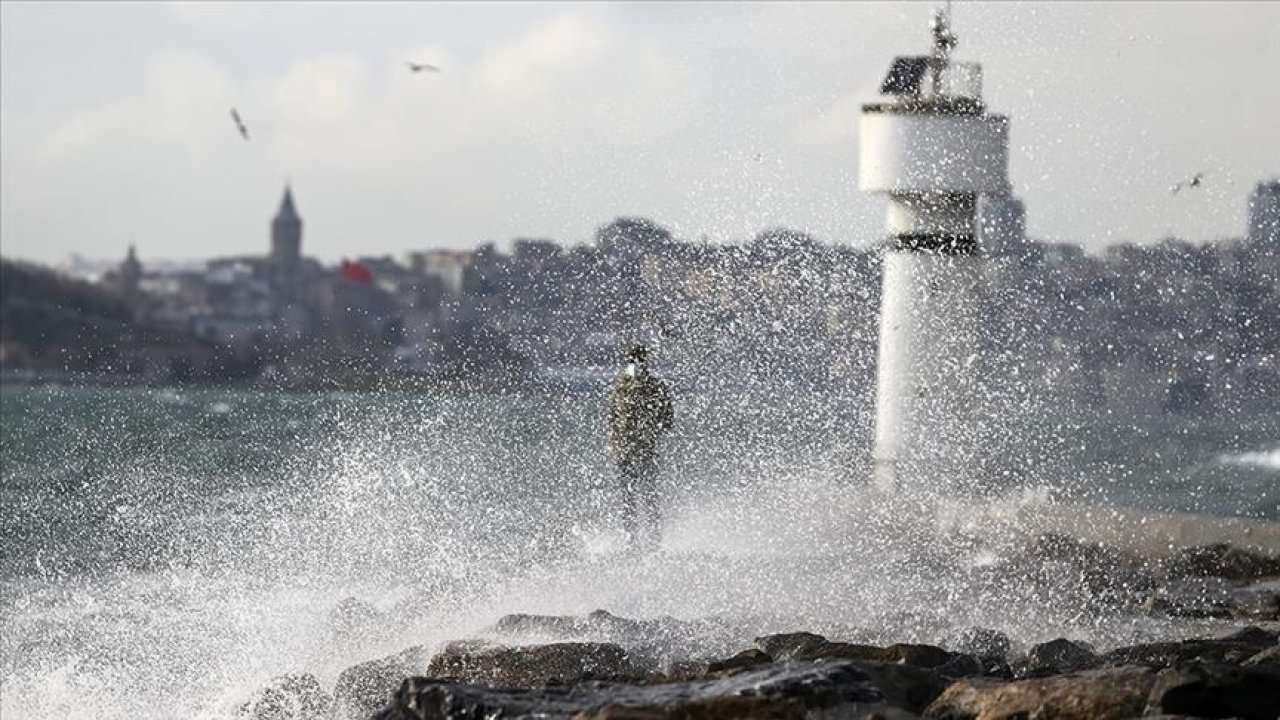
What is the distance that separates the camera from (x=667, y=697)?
960 centimetres

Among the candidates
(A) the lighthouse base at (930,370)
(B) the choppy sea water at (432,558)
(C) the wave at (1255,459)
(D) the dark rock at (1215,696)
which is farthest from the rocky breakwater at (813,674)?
(C) the wave at (1255,459)

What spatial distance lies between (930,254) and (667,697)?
40.8 ft

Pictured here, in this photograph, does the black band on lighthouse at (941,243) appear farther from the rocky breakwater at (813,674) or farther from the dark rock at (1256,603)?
the dark rock at (1256,603)

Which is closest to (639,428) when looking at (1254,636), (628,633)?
(628,633)

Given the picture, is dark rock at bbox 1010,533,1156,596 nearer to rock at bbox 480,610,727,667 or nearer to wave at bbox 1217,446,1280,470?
rock at bbox 480,610,727,667

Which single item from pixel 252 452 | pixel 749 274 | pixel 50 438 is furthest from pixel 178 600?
pixel 50 438

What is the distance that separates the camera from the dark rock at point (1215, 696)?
9445mm

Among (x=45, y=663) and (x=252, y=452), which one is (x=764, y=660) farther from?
(x=252, y=452)

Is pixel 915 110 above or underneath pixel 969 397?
above

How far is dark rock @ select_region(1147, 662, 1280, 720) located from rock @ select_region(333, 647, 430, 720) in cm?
401

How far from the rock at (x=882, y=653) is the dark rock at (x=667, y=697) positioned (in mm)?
1356

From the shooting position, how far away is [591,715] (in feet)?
30.7

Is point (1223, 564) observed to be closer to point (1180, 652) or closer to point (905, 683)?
point (1180, 652)

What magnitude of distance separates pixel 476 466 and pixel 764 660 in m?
29.2
